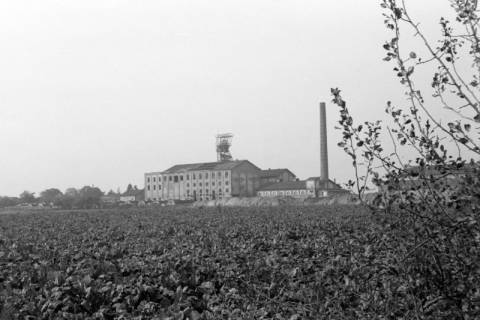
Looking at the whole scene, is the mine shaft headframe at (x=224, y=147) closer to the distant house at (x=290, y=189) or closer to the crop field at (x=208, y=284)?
the distant house at (x=290, y=189)

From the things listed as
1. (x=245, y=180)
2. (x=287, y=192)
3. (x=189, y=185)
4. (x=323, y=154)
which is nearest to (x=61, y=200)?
(x=189, y=185)

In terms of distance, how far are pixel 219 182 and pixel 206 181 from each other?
2.84m

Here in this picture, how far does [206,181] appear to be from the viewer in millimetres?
95500

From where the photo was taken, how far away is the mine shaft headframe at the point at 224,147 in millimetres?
106000

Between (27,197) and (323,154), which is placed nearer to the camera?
(323,154)

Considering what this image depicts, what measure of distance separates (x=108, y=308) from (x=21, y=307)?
4.47 ft

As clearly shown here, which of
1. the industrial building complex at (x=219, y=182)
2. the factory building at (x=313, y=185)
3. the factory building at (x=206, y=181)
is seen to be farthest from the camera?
the factory building at (x=206, y=181)

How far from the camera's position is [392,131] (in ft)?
11.5

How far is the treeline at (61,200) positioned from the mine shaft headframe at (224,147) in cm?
2500

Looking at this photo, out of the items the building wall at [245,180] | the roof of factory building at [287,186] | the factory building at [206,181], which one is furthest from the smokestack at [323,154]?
the factory building at [206,181]

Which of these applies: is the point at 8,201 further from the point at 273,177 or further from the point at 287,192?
the point at 287,192

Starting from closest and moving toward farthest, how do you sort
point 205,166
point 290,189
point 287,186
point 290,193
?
1. point 290,193
2. point 290,189
3. point 287,186
4. point 205,166

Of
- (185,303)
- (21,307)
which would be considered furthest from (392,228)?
(21,307)

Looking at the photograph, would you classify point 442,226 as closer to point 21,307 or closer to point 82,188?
Answer: point 21,307
